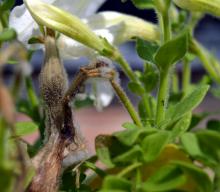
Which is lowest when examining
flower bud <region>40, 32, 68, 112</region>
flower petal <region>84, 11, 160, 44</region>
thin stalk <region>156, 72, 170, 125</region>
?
flower petal <region>84, 11, 160, 44</region>

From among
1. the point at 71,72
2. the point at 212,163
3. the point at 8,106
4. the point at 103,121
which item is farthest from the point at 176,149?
the point at 71,72

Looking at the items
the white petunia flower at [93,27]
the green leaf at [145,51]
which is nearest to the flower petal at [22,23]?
the white petunia flower at [93,27]

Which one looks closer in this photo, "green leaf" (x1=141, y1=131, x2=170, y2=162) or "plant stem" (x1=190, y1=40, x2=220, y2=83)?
"green leaf" (x1=141, y1=131, x2=170, y2=162)

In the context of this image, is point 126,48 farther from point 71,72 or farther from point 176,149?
point 176,149

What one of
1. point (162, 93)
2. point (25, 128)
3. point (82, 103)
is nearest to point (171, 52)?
point (162, 93)

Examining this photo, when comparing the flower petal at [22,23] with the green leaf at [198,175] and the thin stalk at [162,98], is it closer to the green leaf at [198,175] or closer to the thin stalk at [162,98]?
the thin stalk at [162,98]

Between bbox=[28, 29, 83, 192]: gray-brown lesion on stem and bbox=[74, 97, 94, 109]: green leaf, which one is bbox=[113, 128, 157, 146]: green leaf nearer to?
bbox=[28, 29, 83, 192]: gray-brown lesion on stem

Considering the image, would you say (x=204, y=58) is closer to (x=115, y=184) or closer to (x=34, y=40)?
(x=34, y=40)

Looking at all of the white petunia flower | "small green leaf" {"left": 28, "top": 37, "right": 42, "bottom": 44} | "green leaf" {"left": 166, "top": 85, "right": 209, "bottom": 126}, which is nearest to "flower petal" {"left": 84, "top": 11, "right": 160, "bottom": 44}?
the white petunia flower
